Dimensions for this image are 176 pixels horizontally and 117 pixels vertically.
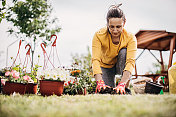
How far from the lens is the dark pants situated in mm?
2713

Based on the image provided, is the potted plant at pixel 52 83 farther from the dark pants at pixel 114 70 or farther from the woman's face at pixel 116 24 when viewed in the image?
the woman's face at pixel 116 24

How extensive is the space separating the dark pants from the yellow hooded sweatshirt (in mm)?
119

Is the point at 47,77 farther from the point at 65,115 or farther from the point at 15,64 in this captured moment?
the point at 65,115

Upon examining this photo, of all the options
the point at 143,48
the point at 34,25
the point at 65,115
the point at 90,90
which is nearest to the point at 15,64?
the point at 90,90

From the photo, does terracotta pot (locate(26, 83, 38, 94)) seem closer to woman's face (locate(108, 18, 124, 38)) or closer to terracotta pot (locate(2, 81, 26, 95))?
terracotta pot (locate(2, 81, 26, 95))

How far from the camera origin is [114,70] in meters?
3.07

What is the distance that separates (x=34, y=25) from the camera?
8695mm

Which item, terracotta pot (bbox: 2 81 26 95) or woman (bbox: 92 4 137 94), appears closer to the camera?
woman (bbox: 92 4 137 94)

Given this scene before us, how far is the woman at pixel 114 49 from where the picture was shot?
7.79 feet

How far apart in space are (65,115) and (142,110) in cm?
52

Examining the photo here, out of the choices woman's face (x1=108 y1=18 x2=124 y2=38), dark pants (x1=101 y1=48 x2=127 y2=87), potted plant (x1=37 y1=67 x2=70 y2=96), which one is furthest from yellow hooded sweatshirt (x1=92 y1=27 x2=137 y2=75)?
potted plant (x1=37 y1=67 x2=70 y2=96)

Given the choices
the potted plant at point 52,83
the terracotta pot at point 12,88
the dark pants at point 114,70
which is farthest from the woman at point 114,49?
the terracotta pot at point 12,88

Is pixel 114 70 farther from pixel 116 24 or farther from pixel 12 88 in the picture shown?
pixel 12 88

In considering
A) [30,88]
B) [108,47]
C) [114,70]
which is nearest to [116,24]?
[108,47]
